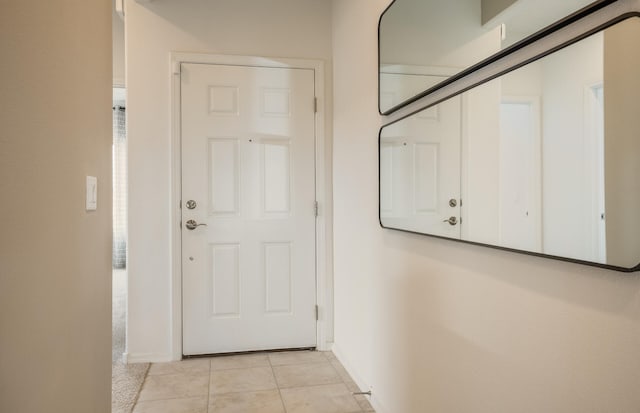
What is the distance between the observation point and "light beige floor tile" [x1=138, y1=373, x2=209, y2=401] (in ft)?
7.39

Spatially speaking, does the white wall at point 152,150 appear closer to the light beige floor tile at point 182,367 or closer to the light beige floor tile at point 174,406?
the light beige floor tile at point 182,367

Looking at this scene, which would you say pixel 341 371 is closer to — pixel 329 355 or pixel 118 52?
pixel 329 355

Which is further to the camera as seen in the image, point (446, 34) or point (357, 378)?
point (357, 378)

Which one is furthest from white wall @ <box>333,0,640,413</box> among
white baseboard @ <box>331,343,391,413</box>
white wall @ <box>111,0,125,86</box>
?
white wall @ <box>111,0,125,86</box>

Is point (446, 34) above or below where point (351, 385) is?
above

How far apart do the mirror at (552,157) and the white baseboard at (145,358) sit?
2096 millimetres

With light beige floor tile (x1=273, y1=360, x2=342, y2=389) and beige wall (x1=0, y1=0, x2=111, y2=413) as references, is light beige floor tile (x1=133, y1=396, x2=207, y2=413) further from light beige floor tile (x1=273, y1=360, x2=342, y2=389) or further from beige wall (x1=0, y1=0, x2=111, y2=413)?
beige wall (x1=0, y1=0, x2=111, y2=413)

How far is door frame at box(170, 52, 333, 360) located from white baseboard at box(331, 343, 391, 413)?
16cm

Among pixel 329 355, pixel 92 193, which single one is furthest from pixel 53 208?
pixel 329 355

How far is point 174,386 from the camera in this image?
236 cm

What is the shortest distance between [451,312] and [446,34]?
933 millimetres

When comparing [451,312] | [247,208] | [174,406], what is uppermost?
[247,208]

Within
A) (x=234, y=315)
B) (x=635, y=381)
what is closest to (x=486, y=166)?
(x=635, y=381)

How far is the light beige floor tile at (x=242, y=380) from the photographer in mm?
2332
